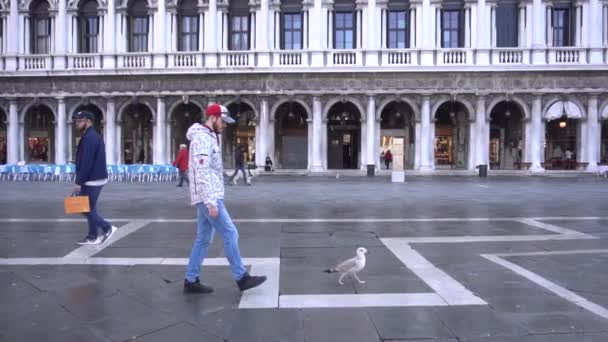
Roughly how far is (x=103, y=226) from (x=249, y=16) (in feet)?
90.1

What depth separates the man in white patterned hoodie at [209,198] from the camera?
5.71 metres

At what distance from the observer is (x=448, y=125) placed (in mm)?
35844

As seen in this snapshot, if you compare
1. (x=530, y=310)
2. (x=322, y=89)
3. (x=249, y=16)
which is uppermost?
(x=249, y=16)

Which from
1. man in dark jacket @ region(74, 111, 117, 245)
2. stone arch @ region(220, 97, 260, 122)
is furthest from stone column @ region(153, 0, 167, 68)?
man in dark jacket @ region(74, 111, 117, 245)

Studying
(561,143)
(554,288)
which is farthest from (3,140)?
(554,288)

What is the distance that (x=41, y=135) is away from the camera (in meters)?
37.9

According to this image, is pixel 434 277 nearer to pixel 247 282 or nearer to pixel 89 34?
pixel 247 282

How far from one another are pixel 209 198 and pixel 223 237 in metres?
0.47

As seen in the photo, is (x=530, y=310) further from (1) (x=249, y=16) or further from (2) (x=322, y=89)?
(1) (x=249, y=16)

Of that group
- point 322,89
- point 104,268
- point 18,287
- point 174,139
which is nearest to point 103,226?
point 104,268

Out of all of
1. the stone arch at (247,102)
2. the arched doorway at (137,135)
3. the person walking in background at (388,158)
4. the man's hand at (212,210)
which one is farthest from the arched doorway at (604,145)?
the man's hand at (212,210)

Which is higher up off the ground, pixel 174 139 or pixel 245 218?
pixel 174 139

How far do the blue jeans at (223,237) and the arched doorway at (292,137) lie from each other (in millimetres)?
29517

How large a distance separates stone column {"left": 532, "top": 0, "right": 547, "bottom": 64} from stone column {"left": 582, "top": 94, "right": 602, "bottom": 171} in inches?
139
